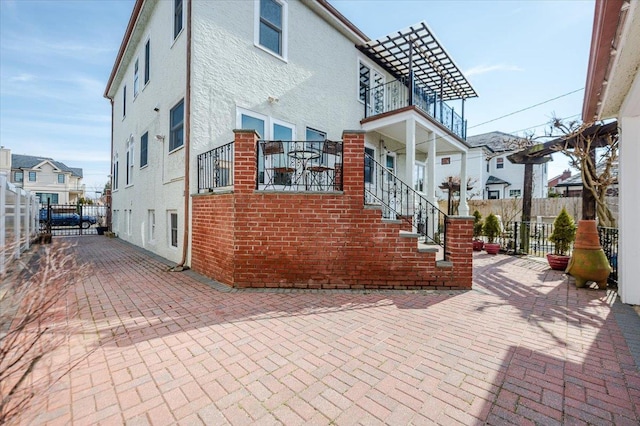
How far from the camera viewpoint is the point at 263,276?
504 centimetres

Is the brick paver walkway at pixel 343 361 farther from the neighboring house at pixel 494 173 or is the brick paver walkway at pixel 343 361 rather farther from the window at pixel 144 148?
the neighboring house at pixel 494 173

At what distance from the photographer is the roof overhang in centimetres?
890

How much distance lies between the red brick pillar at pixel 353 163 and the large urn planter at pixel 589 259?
171 inches

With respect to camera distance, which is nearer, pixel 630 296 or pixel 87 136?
pixel 630 296

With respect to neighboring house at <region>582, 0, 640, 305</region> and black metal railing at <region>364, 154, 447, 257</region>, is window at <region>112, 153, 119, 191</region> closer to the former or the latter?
black metal railing at <region>364, 154, 447, 257</region>

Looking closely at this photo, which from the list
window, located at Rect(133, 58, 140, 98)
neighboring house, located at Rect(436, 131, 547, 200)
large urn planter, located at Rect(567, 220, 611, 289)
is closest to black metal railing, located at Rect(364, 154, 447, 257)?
large urn planter, located at Rect(567, 220, 611, 289)

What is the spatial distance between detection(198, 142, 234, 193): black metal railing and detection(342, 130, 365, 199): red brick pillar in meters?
2.53

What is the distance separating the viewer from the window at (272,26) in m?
7.56

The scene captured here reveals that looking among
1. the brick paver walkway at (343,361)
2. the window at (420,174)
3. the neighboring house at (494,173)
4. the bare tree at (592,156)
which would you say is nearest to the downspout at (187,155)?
the brick paver walkway at (343,361)

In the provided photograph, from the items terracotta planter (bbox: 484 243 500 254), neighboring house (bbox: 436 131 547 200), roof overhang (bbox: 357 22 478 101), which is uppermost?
roof overhang (bbox: 357 22 478 101)

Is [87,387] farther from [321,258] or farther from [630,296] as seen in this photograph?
[630,296]

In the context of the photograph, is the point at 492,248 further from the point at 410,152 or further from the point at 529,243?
the point at 410,152

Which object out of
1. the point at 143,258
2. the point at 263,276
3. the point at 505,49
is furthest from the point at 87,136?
the point at 505,49

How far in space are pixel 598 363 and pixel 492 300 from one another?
189cm
